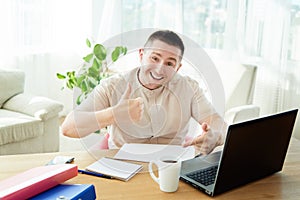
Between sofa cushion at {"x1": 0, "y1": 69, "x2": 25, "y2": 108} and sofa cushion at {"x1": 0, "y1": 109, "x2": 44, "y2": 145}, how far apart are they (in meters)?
0.27

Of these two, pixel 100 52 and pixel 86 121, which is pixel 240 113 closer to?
pixel 100 52

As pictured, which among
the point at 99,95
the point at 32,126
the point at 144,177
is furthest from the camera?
the point at 32,126

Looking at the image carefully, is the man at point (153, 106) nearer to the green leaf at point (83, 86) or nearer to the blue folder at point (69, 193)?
the green leaf at point (83, 86)

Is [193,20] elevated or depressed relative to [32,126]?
elevated

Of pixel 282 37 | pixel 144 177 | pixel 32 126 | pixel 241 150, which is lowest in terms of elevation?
pixel 32 126

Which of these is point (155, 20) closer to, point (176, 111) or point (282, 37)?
point (282, 37)

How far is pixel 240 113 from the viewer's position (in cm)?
246

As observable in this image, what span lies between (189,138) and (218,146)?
0.36 feet

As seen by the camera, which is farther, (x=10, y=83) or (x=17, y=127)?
(x=10, y=83)

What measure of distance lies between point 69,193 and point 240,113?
5.59 ft

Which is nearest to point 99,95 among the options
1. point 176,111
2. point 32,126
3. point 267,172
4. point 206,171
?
point 176,111

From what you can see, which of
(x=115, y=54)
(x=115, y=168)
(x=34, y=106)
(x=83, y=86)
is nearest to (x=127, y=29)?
(x=34, y=106)

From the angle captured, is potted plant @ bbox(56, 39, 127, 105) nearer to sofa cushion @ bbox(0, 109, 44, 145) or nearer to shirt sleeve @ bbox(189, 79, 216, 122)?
shirt sleeve @ bbox(189, 79, 216, 122)

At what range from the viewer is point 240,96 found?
2701 millimetres
